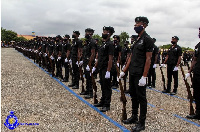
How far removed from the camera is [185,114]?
5.28 meters

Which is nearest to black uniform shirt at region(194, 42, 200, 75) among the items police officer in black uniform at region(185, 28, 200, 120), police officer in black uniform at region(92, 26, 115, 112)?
police officer in black uniform at region(185, 28, 200, 120)

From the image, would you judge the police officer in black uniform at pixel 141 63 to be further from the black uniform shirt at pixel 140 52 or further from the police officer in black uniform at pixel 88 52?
the police officer in black uniform at pixel 88 52

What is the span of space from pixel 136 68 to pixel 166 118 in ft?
5.71

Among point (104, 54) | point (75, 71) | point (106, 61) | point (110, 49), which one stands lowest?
point (75, 71)

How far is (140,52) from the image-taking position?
13.3 ft

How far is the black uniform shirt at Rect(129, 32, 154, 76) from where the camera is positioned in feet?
12.7

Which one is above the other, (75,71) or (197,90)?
(75,71)

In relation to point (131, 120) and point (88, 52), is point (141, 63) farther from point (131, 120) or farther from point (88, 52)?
point (88, 52)

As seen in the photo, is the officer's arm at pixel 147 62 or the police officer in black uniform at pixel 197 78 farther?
the police officer in black uniform at pixel 197 78

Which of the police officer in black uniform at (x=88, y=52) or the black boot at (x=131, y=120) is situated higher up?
the police officer in black uniform at (x=88, y=52)

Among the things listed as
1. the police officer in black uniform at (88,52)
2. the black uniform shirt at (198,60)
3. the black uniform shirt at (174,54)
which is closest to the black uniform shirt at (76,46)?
the police officer in black uniform at (88,52)

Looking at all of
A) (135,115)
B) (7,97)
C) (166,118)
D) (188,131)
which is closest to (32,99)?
(7,97)

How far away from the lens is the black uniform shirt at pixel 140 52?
3883mm

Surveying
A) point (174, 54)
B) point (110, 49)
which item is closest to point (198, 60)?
point (110, 49)
